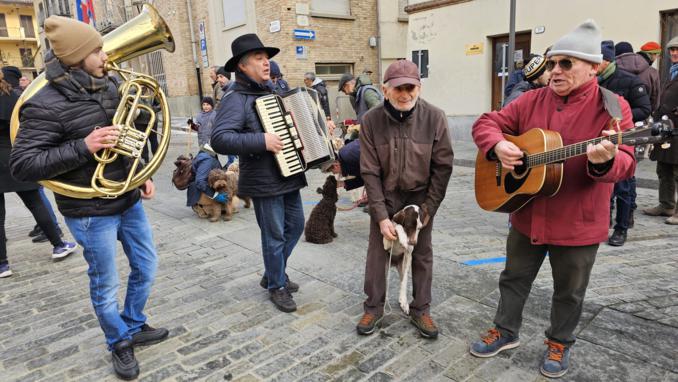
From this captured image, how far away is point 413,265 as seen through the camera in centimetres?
315

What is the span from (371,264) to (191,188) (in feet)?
12.8

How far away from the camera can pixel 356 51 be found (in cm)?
1750

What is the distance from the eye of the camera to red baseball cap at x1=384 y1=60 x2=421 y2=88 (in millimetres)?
2748

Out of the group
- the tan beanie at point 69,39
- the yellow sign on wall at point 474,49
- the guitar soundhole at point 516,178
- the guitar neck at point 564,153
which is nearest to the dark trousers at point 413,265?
the guitar soundhole at point 516,178

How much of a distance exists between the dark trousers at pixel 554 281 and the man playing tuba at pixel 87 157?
2321mm

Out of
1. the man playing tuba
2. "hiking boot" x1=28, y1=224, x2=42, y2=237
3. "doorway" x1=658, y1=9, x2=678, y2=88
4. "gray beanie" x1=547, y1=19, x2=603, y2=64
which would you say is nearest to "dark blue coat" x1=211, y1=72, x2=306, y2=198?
the man playing tuba

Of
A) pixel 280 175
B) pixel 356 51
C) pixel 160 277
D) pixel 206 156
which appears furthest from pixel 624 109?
pixel 356 51

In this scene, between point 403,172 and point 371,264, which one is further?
point 371,264

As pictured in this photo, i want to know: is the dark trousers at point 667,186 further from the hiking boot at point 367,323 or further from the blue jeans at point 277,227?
the blue jeans at point 277,227

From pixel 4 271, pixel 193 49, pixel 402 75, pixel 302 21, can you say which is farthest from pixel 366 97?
pixel 193 49

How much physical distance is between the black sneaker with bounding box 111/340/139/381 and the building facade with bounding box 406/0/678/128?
8.95 meters

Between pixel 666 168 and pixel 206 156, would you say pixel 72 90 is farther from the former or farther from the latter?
pixel 666 168

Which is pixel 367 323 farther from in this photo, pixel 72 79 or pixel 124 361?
pixel 72 79

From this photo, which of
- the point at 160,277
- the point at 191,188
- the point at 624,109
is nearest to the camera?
the point at 624,109
